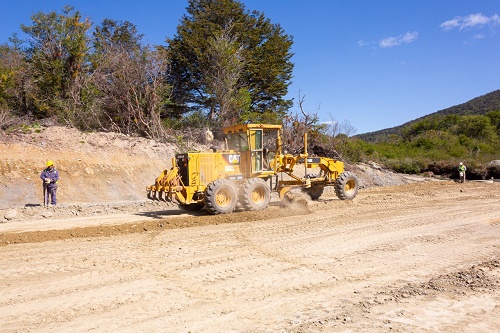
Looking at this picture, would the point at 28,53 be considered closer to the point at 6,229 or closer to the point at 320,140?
the point at 6,229

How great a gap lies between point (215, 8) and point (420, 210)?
2072 centimetres

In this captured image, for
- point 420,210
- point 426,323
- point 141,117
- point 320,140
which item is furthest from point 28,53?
point 426,323

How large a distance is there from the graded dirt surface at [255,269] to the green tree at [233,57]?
545 inches

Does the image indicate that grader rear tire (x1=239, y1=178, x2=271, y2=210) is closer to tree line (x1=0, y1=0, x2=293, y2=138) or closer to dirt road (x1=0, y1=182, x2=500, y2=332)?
dirt road (x1=0, y1=182, x2=500, y2=332)

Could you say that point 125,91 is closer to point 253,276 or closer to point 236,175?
point 236,175

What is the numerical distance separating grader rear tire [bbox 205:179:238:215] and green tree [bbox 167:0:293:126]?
1331 cm

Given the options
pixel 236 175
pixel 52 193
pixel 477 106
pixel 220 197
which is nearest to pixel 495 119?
pixel 477 106

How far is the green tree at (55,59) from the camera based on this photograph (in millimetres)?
19328

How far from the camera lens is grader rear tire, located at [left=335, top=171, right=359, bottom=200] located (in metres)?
14.5

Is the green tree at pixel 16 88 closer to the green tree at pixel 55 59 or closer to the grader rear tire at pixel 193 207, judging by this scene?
the green tree at pixel 55 59

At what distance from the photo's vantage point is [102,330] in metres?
4.30

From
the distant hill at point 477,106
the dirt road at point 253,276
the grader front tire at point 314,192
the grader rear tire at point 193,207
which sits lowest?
the dirt road at point 253,276

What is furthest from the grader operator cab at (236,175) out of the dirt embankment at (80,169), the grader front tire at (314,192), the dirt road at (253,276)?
the dirt embankment at (80,169)

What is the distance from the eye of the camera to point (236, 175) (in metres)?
12.1
